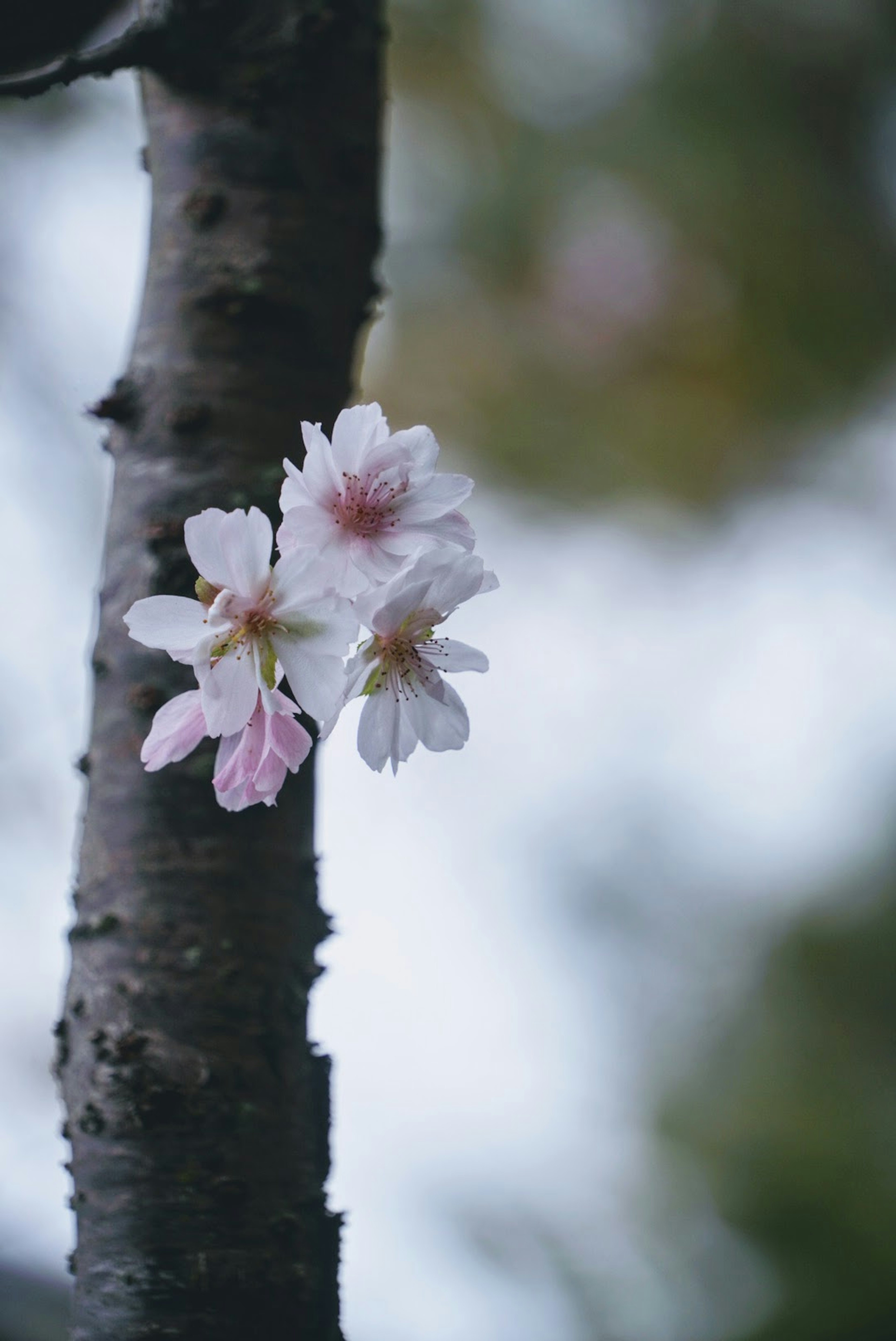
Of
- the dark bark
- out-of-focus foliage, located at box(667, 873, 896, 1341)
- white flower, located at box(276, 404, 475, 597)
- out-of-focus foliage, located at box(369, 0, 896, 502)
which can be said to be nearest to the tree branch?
the dark bark

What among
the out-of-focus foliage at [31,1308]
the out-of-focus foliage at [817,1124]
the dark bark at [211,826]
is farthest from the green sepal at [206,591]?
the out-of-focus foliage at [817,1124]

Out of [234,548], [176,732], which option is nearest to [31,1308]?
[176,732]

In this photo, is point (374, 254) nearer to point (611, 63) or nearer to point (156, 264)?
point (156, 264)

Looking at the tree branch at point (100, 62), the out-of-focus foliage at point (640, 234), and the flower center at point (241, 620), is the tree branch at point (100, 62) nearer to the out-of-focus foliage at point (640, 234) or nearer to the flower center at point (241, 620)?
the flower center at point (241, 620)

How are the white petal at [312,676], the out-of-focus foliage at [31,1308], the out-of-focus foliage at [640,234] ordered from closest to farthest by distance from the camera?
the white petal at [312,676] → the out-of-focus foliage at [31,1308] → the out-of-focus foliage at [640,234]

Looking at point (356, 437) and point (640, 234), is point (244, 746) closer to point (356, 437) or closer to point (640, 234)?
point (356, 437)
